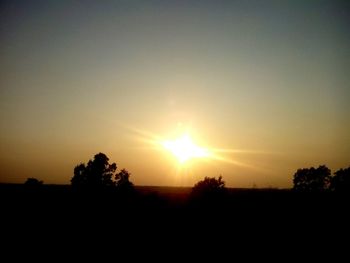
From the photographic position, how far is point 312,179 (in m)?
87.9

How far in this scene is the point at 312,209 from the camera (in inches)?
2579

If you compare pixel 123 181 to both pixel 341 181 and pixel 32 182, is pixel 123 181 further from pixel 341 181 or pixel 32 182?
pixel 341 181

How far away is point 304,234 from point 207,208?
17.3 m

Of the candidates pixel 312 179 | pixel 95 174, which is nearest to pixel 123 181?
pixel 95 174

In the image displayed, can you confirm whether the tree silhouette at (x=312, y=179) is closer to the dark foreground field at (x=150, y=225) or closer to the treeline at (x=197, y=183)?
the treeline at (x=197, y=183)

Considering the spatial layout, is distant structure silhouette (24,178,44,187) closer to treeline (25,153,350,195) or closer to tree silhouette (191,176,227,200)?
treeline (25,153,350,195)

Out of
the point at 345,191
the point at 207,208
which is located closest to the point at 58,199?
the point at 207,208

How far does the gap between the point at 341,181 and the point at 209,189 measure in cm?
5240

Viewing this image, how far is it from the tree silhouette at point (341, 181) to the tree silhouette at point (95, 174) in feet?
189

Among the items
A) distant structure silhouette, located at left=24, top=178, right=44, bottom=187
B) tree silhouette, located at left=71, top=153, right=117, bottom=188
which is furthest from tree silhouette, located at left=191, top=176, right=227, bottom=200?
distant structure silhouette, located at left=24, top=178, right=44, bottom=187

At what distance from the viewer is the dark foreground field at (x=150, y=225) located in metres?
43.8

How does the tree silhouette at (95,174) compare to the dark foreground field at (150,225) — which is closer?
the dark foreground field at (150,225)

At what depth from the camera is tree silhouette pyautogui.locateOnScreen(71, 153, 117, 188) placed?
57.6 metres

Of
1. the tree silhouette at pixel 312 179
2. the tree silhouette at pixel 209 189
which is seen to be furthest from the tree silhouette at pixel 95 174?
the tree silhouette at pixel 312 179
